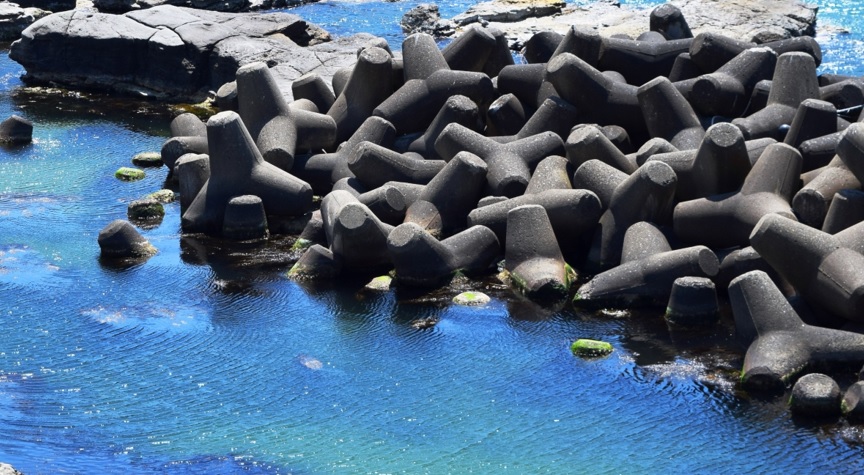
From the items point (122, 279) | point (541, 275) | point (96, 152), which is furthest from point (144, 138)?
point (541, 275)

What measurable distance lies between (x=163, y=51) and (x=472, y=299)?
9.65 meters

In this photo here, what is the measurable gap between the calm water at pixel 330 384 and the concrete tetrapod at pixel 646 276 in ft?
0.61

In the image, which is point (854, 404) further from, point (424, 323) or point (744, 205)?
point (424, 323)

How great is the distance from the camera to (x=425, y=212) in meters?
10.4

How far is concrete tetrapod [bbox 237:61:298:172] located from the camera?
1150cm

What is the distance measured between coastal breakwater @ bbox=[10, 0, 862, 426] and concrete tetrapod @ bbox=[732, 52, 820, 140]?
0.02 m

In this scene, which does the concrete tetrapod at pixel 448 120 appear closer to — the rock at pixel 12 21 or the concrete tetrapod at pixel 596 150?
the concrete tetrapod at pixel 596 150

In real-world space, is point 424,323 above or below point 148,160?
above

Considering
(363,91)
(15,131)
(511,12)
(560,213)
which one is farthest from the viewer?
(511,12)

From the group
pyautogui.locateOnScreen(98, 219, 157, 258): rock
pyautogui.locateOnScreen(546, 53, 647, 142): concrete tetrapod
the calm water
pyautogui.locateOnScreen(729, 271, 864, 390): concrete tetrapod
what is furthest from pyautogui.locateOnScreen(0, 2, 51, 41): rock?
pyautogui.locateOnScreen(729, 271, 864, 390): concrete tetrapod

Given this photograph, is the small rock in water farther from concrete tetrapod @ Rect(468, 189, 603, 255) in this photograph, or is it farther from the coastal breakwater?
concrete tetrapod @ Rect(468, 189, 603, 255)

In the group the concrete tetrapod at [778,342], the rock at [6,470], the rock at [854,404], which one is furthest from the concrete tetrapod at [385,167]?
the rock at [6,470]

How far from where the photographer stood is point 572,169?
1047 centimetres

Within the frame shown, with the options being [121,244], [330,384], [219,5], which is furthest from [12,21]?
[330,384]
